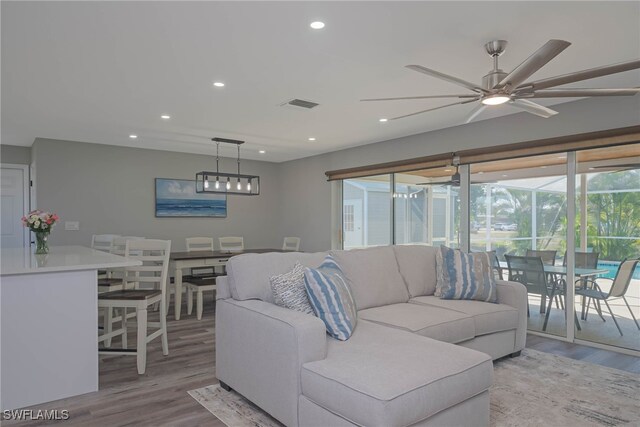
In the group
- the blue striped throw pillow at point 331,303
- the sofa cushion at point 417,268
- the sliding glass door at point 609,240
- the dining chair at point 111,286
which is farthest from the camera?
the sliding glass door at point 609,240

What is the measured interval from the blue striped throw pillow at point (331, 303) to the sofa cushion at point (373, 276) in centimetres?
53

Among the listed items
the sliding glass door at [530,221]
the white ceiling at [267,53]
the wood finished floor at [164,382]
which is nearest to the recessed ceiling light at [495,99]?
the white ceiling at [267,53]

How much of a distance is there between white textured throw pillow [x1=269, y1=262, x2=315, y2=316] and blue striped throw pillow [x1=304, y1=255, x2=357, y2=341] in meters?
A: 0.05

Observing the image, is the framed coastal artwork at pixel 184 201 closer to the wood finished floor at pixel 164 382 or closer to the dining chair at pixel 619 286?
the wood finished floor at pixel 164 382

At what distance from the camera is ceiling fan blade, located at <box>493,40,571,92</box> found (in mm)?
1969

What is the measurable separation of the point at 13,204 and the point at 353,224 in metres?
5.50

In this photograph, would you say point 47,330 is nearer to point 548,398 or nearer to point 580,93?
point 548,398

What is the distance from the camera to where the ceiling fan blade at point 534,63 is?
1.97 m

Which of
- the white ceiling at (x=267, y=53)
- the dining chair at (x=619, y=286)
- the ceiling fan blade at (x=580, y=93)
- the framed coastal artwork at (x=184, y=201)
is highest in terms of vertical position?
the white ceiling at (x=267, y=53)

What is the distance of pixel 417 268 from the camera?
3.80 m

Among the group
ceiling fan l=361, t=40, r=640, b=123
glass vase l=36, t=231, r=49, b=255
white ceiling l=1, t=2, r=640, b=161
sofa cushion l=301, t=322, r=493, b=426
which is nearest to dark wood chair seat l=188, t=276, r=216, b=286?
glass vase l=36, t=231, r=49, b=255

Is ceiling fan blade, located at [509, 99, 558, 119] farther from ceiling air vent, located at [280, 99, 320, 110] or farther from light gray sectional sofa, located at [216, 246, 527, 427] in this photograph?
ceiling air vent, located at [280, 99, 320, 110]

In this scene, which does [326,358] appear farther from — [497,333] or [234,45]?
[234,45]

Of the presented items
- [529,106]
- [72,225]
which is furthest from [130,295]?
[72,225]
